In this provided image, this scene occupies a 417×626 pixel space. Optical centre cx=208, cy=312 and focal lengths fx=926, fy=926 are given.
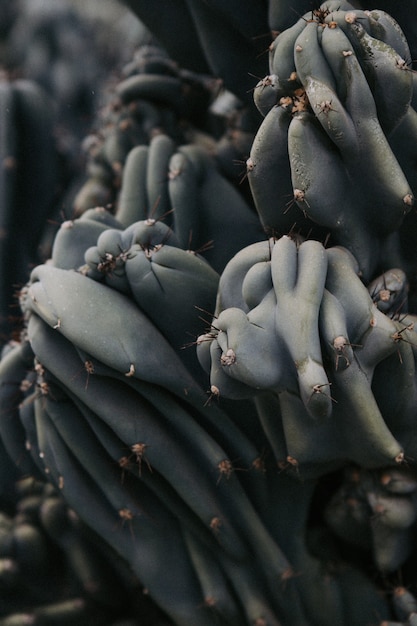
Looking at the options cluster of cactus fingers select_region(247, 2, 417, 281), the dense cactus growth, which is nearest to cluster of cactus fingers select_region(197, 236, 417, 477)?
the dense cactus growth

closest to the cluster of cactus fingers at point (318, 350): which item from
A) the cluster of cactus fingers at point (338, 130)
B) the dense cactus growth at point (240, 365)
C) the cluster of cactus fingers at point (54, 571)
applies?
the dense cactus growth at point (240, 365)

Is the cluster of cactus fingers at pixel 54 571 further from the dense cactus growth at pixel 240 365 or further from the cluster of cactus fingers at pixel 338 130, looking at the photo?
the cluster of cactus fingers at pixel 338 130

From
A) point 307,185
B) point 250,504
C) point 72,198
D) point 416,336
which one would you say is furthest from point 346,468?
point 72,198

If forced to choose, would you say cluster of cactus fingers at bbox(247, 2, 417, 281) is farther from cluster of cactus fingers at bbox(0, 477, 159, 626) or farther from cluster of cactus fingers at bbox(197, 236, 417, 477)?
cluster of cactus fingers at bbox(0, 477, 159, 626)

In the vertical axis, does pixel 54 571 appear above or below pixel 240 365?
below

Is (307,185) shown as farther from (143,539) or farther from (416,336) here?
(143,539)

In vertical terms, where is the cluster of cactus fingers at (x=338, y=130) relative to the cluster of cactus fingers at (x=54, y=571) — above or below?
above

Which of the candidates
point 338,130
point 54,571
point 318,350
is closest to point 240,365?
point 318,350

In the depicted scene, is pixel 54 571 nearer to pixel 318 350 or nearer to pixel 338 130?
pixel 318 350
